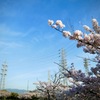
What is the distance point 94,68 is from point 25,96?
2449cm

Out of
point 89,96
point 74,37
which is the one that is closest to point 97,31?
point 74,37

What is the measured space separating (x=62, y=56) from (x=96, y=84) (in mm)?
65201

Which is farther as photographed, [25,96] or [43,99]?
[25,96]

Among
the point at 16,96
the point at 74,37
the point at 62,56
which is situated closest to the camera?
the point at 74,37

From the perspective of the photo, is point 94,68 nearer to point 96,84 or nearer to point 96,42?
point 96,84

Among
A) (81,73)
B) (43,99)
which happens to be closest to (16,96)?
(43,99)

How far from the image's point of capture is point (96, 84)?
5.91 metres

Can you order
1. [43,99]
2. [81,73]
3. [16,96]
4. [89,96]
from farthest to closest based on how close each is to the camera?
1. [16,96]
2. [43,99]
3. [81,73]
4. [89,96]

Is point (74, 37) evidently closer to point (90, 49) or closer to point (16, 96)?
point (90, 49)

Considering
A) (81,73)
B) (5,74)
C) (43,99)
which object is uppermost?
(5,74)

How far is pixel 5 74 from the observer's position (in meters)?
74.6

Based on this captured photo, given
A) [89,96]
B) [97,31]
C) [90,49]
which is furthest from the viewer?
[89,96]

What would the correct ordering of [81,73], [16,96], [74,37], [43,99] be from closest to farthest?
[74,37], [81,73], [43,99], [16,96]

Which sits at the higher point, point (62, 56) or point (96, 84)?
point (62, 56)
